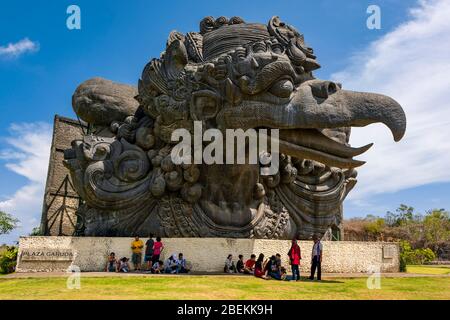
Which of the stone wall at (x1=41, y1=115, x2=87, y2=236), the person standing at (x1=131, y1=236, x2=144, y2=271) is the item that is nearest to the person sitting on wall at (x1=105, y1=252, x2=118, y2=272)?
the person standing at (x1=131, y1=236, x2=144, y2=271)

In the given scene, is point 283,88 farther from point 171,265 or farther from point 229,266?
point 171,265

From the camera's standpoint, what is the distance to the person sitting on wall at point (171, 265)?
918 centimetres

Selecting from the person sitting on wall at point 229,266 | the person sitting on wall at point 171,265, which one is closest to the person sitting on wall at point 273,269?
the person sitting on wall at point 229,266

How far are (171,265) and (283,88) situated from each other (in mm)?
4546

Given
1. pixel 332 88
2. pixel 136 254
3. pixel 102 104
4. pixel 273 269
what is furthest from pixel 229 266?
pixel 102 104

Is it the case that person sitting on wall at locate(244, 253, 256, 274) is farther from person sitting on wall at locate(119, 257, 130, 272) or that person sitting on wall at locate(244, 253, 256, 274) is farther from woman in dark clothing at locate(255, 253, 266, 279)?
person sitting on wall at locate(119, 257, 130, 272)

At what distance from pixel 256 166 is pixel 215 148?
1.20 m

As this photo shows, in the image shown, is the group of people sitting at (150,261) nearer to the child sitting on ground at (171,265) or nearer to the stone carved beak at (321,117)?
the child sitting on ground at (171,265)

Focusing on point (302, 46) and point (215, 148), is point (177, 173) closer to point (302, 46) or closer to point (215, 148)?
point (215, 148)

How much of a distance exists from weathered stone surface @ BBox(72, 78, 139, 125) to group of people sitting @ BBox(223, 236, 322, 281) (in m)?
5.10

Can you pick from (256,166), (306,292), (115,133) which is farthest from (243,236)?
(115,133)

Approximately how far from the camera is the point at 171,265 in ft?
30.3

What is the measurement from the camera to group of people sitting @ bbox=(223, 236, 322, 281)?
8.80 m

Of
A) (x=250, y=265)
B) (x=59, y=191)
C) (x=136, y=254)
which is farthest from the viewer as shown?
(x=59, y=191)
